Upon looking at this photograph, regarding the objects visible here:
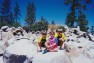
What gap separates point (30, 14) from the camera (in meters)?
A: 70.5

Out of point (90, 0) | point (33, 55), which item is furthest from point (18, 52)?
point (90, 0)

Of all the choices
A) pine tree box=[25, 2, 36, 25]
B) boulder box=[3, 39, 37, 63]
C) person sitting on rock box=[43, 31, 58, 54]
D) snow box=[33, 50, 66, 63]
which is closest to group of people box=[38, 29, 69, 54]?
person sitting on rock box=[43, 31, 58, 54]

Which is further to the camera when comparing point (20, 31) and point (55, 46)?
point (20, 31)

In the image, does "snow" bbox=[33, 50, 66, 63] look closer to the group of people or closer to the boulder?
the group of people

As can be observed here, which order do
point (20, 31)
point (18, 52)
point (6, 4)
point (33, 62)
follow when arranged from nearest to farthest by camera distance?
point (33, 62) → point (18, 52) → point (20, 31) → point (6, 4)

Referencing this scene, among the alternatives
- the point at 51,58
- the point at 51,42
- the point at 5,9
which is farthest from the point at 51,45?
the point at 5,9

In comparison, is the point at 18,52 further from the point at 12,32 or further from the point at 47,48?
the point at 12,32

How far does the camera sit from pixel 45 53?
973 centimetres

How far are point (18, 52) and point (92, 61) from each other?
4.19 meters

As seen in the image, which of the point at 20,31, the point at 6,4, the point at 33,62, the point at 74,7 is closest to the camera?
the point at 33,62

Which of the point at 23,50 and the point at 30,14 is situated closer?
the point at 23,50

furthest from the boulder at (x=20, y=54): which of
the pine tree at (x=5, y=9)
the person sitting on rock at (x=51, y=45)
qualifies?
the pine tree at (x=5, y=9)

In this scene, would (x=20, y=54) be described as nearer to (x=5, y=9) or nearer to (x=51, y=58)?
(x=51, y=58)

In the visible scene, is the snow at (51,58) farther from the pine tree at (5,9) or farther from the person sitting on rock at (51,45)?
the pine tree at (5,9)
